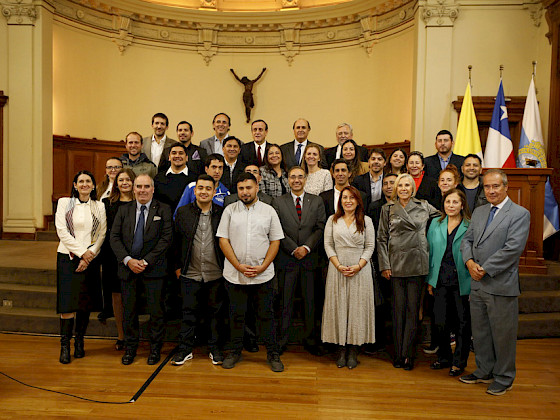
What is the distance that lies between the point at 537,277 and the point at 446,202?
6.52 ft

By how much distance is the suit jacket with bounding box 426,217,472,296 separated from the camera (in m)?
3.58

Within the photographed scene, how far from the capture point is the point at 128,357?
3.75m

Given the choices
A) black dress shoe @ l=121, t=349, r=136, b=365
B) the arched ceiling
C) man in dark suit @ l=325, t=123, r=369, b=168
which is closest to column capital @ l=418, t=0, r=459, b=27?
the arched ceiling

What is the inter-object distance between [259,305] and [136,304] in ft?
3.22

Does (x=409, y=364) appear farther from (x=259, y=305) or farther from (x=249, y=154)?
(x=249, y=154)

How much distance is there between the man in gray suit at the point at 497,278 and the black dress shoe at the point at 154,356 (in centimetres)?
241

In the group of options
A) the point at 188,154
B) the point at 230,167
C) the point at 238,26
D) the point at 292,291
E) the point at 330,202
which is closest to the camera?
the point at 292,291

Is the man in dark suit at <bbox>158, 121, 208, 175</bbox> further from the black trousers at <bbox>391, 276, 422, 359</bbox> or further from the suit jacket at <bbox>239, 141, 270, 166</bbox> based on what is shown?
the black trousers at <bbox>391, 276, 422, 359</bbox>

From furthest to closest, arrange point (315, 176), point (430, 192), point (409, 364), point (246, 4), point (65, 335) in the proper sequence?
point (246, 4)
point (315, 176)
point (430, 192)
point (65, 335)
point (409, 364)

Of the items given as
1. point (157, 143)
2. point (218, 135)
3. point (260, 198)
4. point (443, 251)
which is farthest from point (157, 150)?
point (443, 251)

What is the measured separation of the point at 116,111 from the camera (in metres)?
8.98

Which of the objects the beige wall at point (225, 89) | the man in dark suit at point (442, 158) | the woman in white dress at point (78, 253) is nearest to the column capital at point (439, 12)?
the beige wall at point (225, 89)

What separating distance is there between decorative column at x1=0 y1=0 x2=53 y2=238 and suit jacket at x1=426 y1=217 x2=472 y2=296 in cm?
611

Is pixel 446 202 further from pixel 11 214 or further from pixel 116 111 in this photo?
pixel 116 111
